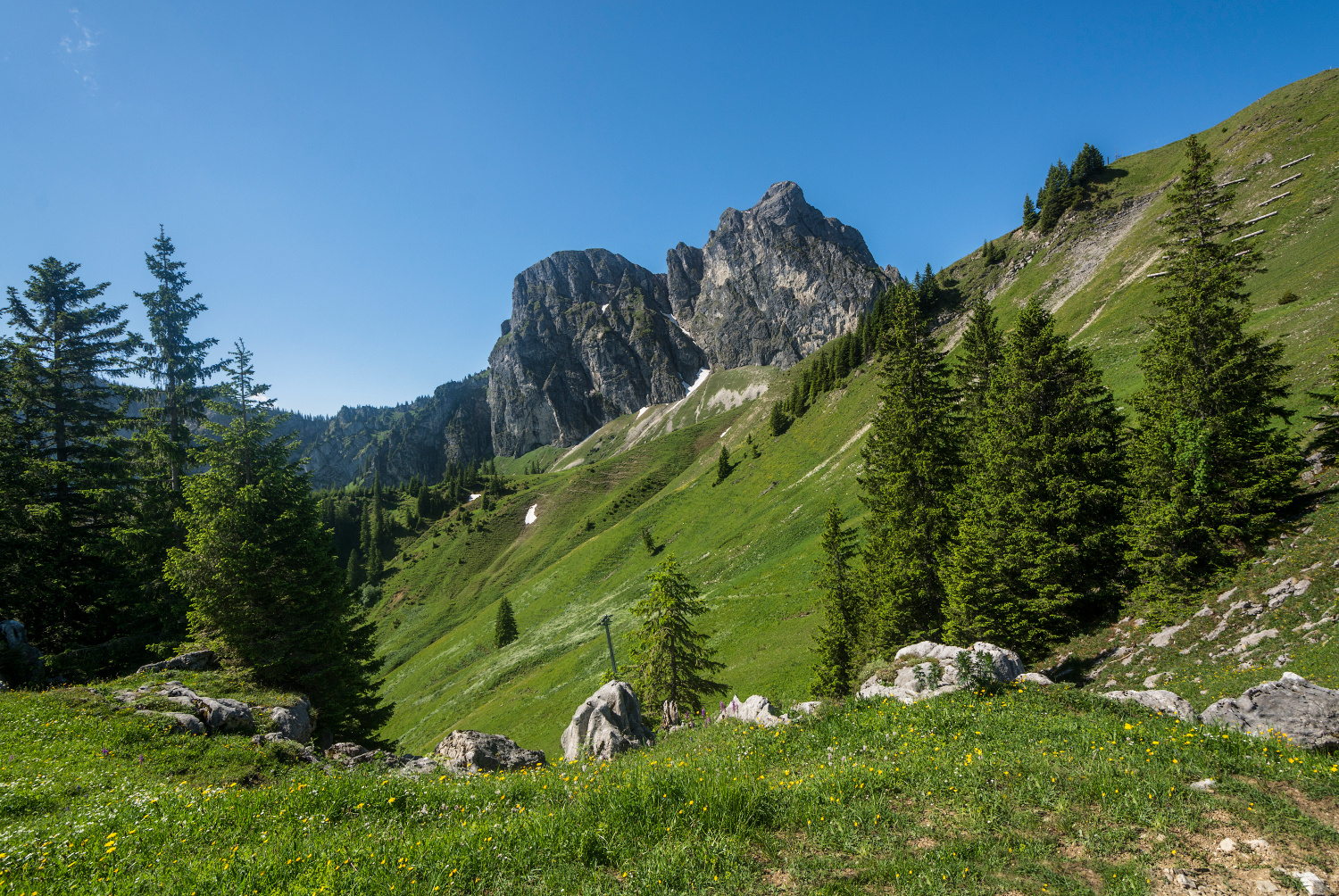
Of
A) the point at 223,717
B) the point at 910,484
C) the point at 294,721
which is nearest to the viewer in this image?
the point at 223,717

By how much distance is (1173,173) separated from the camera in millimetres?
100062

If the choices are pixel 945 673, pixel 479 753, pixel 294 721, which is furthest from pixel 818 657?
pixel 294 721

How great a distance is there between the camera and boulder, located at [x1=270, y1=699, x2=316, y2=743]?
50.7 ft

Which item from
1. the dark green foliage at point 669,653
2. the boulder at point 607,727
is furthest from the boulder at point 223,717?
the dark green foliage at point 669,653

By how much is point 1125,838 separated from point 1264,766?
3.41 meters

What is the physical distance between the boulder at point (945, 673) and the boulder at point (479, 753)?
32.9 feet

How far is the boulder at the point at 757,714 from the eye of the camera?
41.5 ft

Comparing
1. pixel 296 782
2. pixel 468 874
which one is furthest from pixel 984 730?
pixel 296 782

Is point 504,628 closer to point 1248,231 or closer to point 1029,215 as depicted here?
point 1248,231

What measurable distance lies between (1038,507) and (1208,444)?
235 inches

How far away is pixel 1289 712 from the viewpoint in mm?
9141

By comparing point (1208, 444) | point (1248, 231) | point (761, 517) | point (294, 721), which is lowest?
point (761, 517)

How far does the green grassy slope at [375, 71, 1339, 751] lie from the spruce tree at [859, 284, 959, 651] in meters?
8.98

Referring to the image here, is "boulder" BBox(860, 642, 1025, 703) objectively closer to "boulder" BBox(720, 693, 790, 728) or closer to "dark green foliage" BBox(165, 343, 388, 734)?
"boulder" BBox(720, 693, 790, 728)
